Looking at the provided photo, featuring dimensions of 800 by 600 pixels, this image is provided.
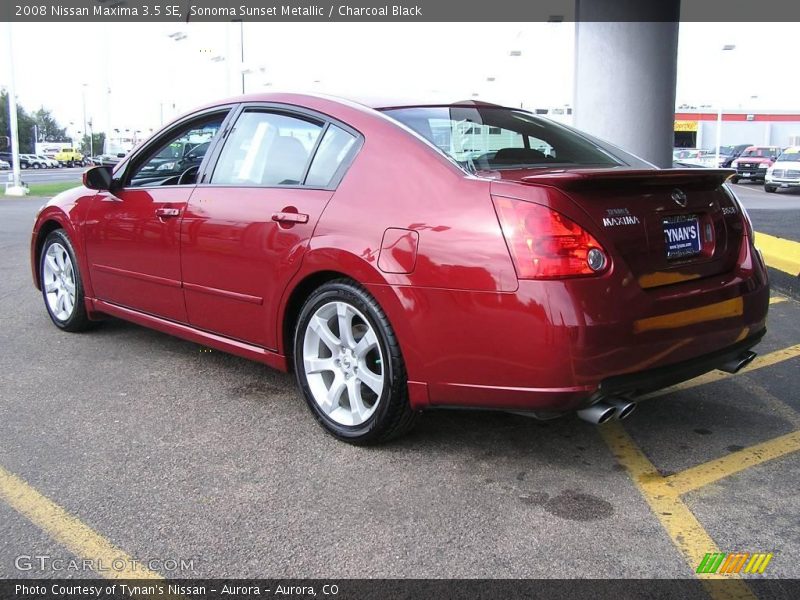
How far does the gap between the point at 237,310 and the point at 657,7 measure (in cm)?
550

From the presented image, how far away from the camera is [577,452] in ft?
11.4

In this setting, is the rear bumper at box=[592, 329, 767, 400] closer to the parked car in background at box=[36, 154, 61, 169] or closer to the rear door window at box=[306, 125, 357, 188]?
the rear door window at box=[306, 125, 357, 188]

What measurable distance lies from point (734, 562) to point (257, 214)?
100 inches

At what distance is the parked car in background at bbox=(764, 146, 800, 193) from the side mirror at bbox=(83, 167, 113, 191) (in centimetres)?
2734

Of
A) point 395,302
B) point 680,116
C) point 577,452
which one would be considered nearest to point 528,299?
point 395,302

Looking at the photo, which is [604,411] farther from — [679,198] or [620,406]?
[679,198]

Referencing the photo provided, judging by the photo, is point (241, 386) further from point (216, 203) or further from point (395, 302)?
point (395, 302)

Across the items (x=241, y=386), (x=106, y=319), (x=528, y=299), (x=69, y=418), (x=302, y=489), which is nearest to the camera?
(x=528, y=299)

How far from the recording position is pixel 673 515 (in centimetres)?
287

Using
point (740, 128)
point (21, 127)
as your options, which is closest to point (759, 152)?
point (740, 128)

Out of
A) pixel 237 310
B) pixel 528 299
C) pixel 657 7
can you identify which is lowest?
pixel 237 310

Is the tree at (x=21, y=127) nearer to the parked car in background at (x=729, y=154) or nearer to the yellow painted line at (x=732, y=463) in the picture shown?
the parked car in background at (x=729, y=154)

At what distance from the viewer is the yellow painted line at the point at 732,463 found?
3.15 m

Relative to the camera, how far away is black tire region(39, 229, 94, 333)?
5.31 meters
